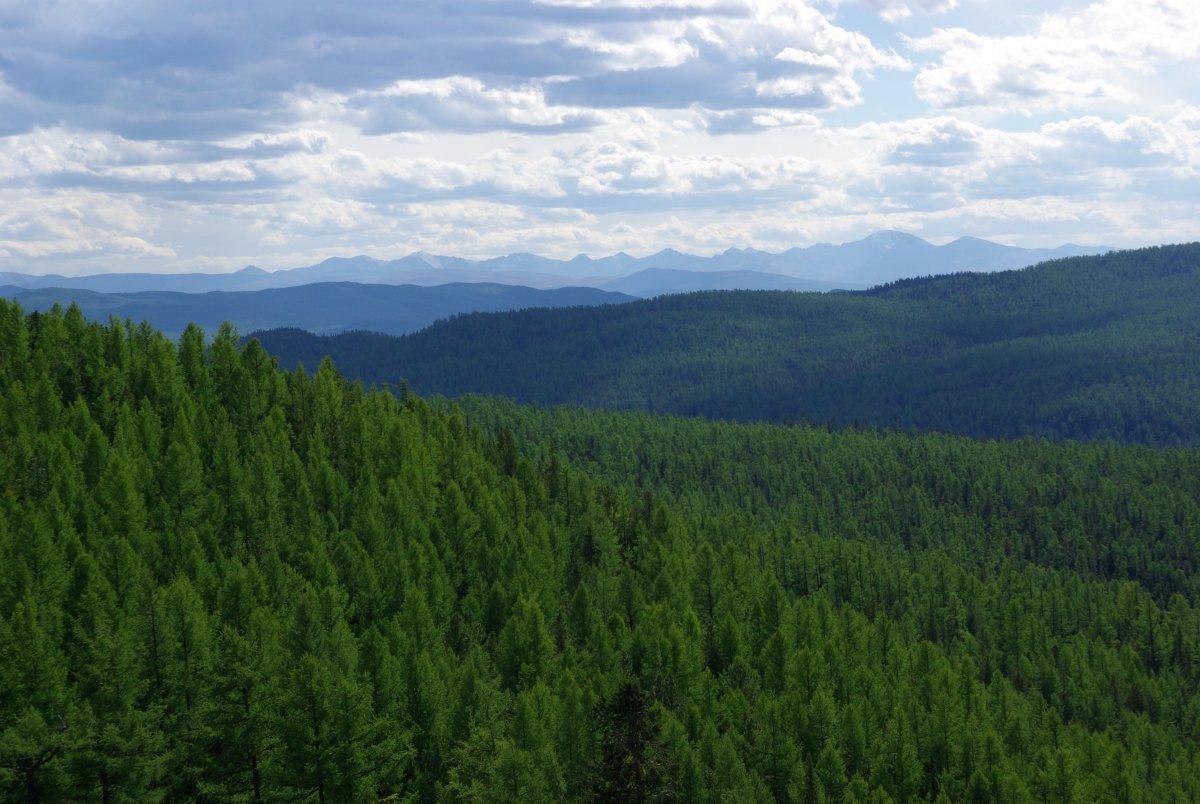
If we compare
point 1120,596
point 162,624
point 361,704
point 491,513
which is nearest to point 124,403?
Result: point 491,513

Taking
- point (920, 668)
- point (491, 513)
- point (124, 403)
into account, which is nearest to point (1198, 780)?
point (920, 668)

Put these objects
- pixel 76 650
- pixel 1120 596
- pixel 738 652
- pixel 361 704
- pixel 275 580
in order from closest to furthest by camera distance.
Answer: pixel 361 704 → pixel 76 650 → pixel 275 580 → pixel 738 652 → pixel 1120 596

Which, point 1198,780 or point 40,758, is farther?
point 1198,780

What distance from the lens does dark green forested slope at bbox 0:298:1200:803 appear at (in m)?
55.2

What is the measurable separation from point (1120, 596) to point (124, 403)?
5797 inches

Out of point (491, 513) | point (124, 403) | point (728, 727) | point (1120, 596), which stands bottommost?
point (1120, 596)

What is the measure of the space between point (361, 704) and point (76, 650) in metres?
19.0

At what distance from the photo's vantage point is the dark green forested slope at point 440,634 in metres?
55.2

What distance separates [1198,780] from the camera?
10650cm

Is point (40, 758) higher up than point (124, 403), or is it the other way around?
point (124, 403)

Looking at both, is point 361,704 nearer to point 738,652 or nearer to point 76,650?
point 76,650

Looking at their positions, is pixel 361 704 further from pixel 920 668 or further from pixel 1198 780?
pixel 1198 780

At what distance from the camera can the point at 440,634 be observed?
9344 centimetres

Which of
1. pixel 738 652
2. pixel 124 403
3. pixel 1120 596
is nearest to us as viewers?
pixel 738 652
